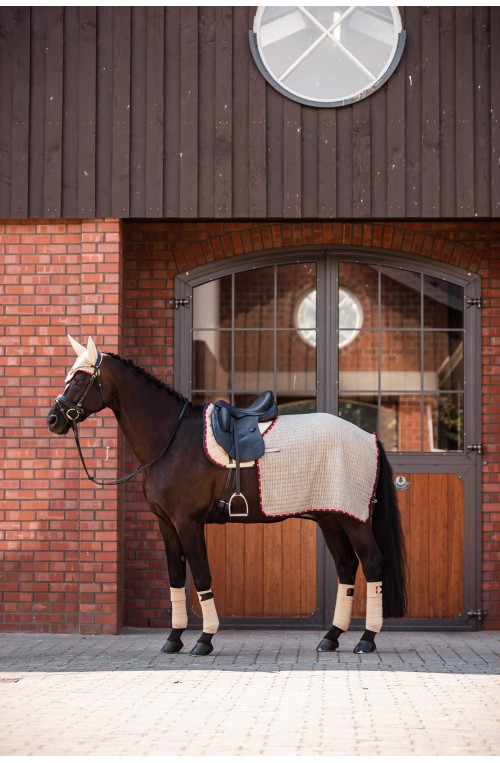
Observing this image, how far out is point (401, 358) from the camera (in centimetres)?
1032

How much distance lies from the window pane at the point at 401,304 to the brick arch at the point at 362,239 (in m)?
0.29

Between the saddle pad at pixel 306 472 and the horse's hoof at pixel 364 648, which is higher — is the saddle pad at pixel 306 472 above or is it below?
above

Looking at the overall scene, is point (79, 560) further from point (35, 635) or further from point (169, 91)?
point (169, 91)

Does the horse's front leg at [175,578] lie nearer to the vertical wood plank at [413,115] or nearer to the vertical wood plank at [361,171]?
the vertical wood plank at [361,171]

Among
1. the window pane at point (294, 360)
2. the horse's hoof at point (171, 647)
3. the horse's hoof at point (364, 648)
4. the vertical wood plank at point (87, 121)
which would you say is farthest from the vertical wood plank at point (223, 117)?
the horse's hoof at point (364, 648)

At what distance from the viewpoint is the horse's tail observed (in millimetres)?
8617

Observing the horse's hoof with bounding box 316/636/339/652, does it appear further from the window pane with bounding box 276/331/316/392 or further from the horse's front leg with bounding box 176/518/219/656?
the window pane with bounding box 276/331/316/392

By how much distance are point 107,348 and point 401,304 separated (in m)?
2.45

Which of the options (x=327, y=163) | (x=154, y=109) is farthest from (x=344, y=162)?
(x=154, y=109)

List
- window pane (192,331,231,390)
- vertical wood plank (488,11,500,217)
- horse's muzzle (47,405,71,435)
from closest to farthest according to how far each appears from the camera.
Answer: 1. horse's muzzle (47,405,71,435)
2. vertical wood plank (488,11,500,217)
3. window pane (192,331,231,390)

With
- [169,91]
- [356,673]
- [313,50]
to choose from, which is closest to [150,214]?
[169,91]

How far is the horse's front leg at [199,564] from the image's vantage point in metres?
8.40

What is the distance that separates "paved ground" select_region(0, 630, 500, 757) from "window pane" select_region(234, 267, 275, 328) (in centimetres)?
255

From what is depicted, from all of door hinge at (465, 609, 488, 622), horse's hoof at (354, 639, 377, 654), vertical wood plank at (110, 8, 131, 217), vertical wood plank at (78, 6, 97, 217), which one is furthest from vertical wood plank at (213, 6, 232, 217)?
door hinge at (465, 609, 488, 622)
